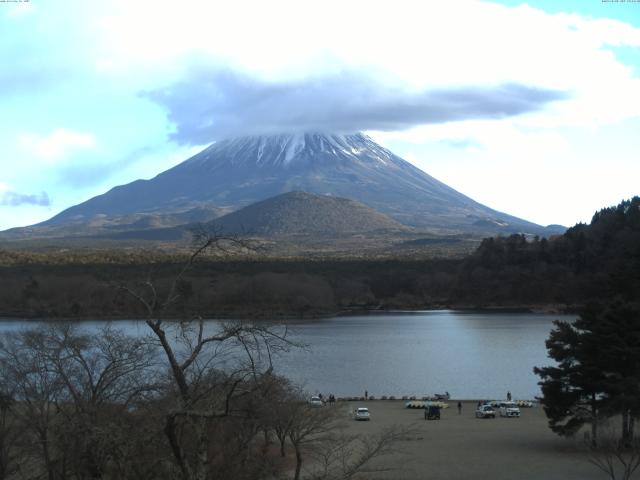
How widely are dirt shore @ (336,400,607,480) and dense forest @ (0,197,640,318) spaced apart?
37.6 metres

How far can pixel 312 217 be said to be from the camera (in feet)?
535

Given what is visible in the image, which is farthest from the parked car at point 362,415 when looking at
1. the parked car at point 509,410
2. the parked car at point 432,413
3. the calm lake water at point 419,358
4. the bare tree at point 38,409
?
the bare tree at point 38,409

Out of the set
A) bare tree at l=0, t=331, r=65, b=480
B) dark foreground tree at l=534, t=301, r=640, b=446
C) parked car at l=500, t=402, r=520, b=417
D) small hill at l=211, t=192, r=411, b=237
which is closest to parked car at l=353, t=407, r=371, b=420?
parked car at l=500, t=402, r=520, b=417

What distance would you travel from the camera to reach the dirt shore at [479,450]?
54.4ft

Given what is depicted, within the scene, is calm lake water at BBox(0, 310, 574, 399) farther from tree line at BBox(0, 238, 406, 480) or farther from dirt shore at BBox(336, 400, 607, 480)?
tree line at BBox(0, 238, 406, 480)

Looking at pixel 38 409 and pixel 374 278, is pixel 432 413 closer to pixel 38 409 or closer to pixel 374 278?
pixel 38 409

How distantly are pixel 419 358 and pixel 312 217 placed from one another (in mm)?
123319

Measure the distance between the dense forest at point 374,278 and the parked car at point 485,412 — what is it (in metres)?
36.6

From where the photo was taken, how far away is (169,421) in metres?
6.18

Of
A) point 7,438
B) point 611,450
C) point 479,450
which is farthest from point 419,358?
point 7,438

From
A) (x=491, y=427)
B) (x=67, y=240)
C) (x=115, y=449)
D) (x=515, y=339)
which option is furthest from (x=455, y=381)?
(x=67, y=240)

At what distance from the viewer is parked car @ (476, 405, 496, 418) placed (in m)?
24.6

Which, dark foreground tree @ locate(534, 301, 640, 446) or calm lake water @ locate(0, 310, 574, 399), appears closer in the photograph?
dark foreground tree @ locate(534, 301, 640, 446)

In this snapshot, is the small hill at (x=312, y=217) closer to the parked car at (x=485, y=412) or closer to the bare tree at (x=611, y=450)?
the parked car at (x=485, y=412)
